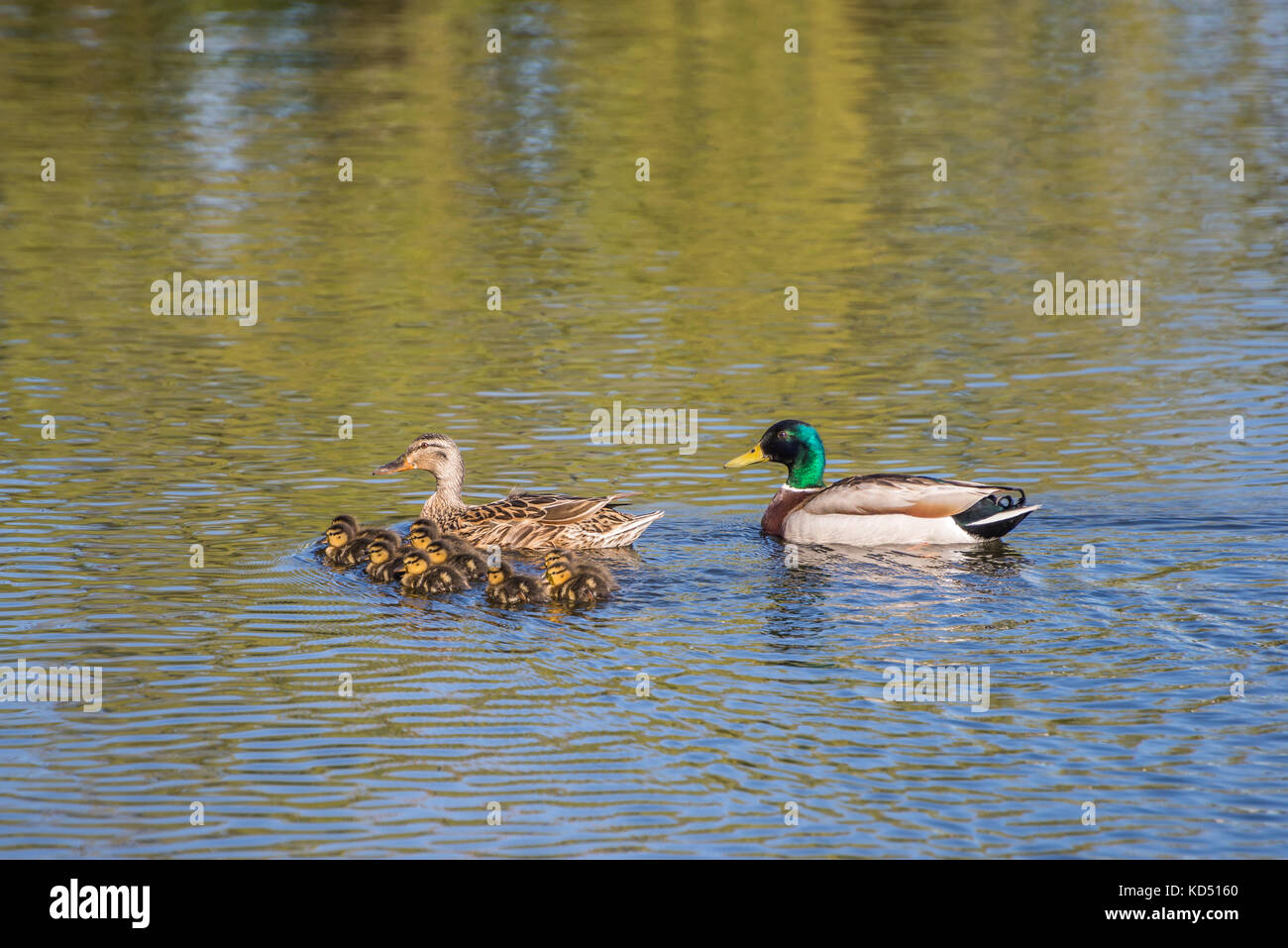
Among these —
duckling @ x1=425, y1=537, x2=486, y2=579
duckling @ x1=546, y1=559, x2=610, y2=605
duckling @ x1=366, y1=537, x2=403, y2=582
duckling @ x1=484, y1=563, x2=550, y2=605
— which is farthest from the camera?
duckling @ x1=366, y1=537, x2=403, y2=582

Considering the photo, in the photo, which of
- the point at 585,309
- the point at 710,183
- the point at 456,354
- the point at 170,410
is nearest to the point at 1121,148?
the point at 710,183

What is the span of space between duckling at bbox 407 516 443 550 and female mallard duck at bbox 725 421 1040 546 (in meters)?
2.68

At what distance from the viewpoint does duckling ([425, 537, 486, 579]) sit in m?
12.7

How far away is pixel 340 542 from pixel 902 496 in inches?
167

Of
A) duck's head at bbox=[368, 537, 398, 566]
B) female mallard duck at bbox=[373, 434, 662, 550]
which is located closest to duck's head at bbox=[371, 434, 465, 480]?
female mallard duck at bbox=[373, 434, 662, 550]

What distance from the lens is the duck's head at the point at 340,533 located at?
13258mm

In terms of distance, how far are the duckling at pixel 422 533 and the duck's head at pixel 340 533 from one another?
1.43ft

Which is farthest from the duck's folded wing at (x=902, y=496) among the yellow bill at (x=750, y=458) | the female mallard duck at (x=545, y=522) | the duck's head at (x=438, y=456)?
the duck's head at (x=438, y=456)

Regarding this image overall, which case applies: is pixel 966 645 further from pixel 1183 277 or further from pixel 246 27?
pixel 246 27

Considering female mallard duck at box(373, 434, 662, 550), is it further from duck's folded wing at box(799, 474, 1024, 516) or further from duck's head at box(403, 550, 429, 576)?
duck's folded wing at box(799, 474, 1024, 516)

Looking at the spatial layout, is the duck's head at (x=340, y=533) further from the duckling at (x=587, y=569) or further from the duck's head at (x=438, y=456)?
the duckling at (x=587, y=569)

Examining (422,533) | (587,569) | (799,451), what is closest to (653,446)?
Result: (799,451)

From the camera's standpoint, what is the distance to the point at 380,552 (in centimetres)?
1292

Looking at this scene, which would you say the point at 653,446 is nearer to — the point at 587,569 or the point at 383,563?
the point at 383,563
